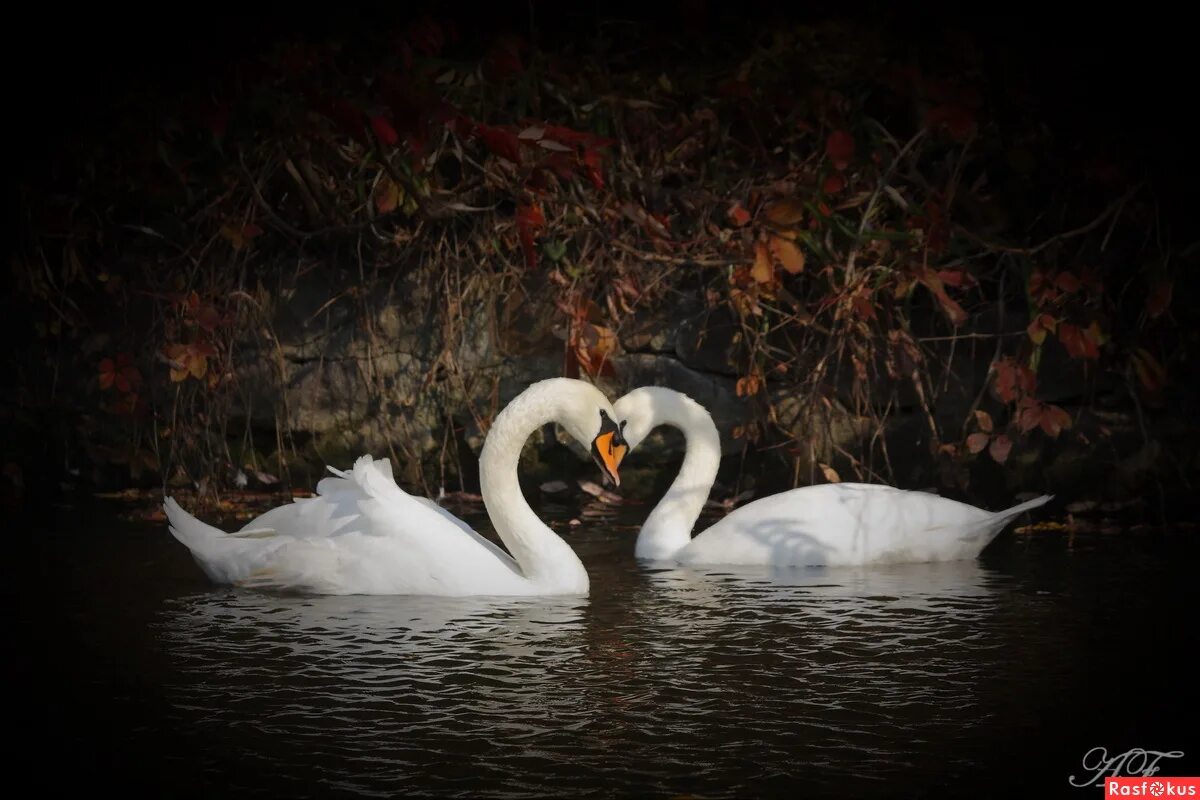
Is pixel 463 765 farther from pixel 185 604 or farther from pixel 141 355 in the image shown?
pixel 141 355

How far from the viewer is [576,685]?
461 cm

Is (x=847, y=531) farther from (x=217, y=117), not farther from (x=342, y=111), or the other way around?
(x=217, y=117)

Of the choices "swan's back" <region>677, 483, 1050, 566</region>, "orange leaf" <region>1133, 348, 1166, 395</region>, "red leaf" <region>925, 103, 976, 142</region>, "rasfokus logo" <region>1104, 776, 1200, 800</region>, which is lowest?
"rasfokus logo" <region>1104, 776, 1200, 800</region>

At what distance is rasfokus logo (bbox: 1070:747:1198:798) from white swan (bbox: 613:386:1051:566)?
2.83 m

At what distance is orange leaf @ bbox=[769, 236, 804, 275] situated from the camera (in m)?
7.03

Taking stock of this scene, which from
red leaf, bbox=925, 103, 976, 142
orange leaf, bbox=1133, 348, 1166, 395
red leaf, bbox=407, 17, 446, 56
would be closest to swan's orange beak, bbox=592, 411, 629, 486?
red leaf, bbox=925, 103, 976, 142

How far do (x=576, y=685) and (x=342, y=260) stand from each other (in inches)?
206

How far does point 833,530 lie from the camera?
6.82 m

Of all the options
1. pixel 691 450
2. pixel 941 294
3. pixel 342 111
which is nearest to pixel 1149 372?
pixel 941 294

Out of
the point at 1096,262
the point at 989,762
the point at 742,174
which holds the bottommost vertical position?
the point at 989,762

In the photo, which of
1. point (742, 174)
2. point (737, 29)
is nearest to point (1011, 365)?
point (742, 174)

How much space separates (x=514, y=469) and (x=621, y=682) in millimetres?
1716

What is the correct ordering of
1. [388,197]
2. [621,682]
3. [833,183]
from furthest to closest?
1. [388,197]
2. [833,183]
3. [621,682]

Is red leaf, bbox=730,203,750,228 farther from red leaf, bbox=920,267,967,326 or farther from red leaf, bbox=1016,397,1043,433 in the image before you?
red leaf, bbox=1016,397,1043,433
